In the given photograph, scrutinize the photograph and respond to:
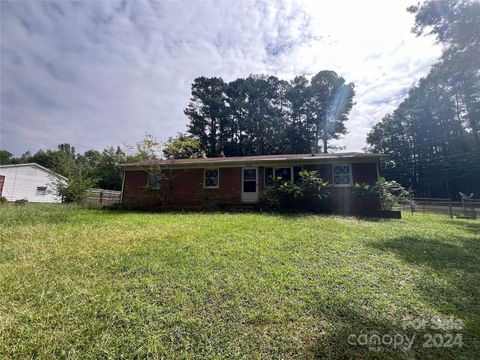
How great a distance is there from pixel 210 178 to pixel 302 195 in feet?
17.8

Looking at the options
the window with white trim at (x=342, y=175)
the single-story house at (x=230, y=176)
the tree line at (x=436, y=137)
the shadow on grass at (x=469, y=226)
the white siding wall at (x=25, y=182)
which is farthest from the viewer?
the tree line at (x=436, y=137)

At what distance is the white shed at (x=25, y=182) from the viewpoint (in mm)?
19234

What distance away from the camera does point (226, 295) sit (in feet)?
10.4

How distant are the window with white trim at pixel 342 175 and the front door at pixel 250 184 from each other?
4.05 metres

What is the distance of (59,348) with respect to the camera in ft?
7.50

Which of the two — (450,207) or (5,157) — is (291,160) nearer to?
(450,207)

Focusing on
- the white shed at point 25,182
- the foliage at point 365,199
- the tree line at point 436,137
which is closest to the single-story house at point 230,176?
the foliage at point 365,199

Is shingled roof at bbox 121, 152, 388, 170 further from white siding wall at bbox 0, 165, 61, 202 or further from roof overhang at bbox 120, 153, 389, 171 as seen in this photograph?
white siding wall at bbox 0, 165, 61, 202

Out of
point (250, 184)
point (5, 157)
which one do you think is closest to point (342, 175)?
point (250, 184)

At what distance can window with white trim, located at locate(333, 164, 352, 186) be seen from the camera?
1179 cm

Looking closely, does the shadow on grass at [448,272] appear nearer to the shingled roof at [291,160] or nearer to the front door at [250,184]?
the shingled roof at [291,160]

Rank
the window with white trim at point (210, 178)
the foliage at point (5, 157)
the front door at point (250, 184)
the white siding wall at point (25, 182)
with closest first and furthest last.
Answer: the front door at point (250, 184)
the window with white trim at point (210, 178)
the white siding wall at point (25, 182)
the foliage at point (5, 157)

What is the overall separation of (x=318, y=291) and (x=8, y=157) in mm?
67157

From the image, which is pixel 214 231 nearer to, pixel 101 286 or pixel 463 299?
pixel 101 286
